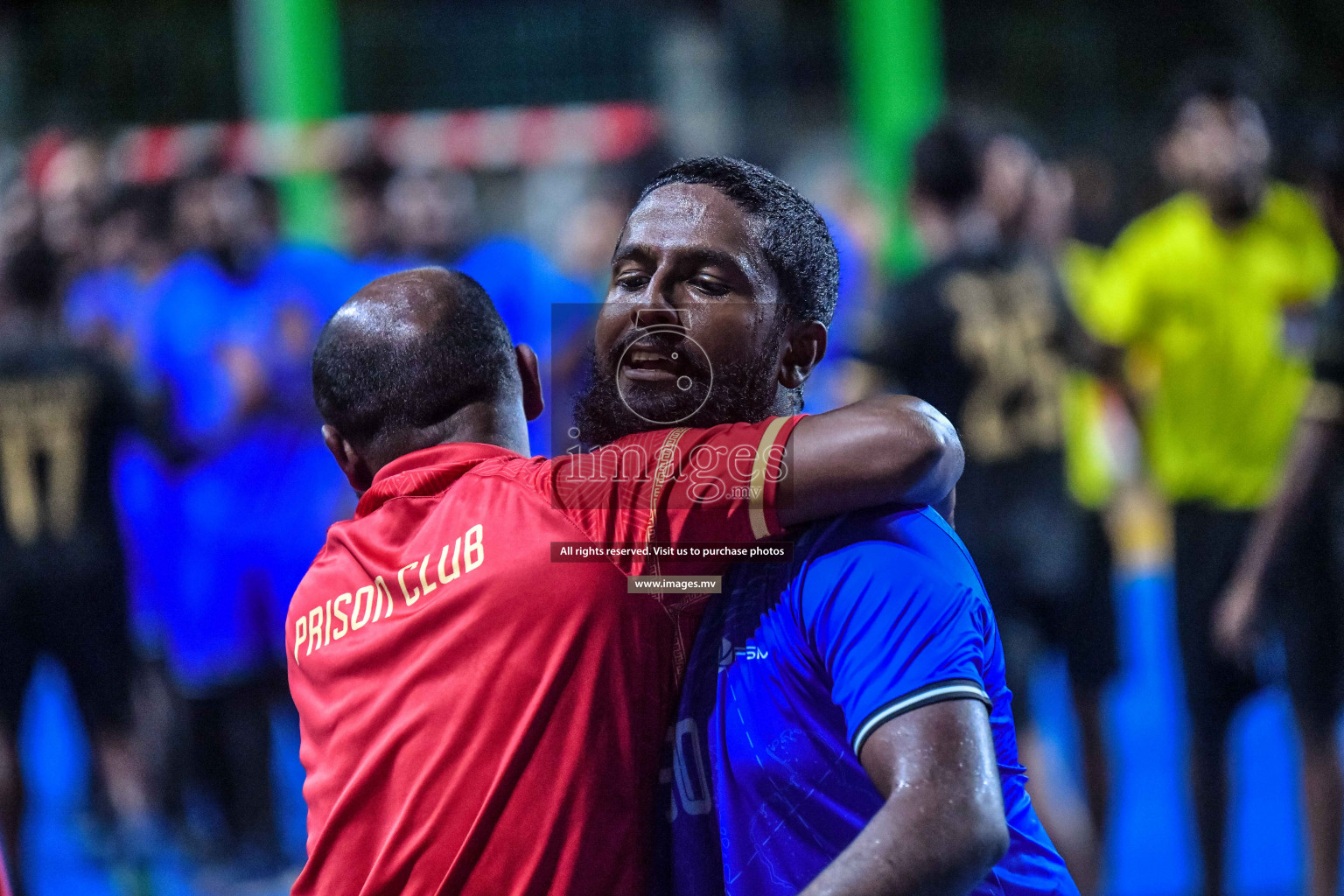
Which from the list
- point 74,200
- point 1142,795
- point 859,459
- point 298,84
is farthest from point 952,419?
point 298,84

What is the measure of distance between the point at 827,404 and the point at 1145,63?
6.55 m

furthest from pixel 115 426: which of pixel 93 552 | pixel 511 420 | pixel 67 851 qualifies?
pixel 511 420

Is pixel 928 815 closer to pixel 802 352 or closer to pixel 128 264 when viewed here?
pixel 802 352

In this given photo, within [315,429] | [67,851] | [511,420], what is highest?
[511,420]

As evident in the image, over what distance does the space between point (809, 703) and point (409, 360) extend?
716 mm

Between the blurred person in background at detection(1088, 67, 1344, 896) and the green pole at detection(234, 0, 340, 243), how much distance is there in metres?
6.34

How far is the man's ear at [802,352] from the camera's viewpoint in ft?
6.10

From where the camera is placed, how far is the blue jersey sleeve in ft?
4.58

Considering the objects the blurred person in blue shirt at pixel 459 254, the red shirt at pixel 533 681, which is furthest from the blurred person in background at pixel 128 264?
the red shirt at pixel 533 681

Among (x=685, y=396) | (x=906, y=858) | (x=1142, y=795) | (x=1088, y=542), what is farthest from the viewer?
(x=1142, y=795)

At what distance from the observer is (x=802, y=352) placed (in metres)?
1.89

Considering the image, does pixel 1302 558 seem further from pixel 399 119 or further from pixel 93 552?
pixel 399 119

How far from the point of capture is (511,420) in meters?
1.96

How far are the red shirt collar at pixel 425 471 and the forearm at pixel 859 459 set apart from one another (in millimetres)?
467
